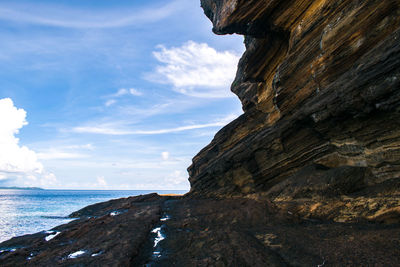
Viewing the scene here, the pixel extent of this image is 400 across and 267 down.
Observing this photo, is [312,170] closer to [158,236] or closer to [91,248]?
[158,236]

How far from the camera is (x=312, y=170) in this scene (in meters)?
15.4

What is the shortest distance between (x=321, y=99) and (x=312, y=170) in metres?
4.94

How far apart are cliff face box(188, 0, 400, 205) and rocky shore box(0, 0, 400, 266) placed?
6 centimetres

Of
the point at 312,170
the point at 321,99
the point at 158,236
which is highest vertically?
the point at 321,99

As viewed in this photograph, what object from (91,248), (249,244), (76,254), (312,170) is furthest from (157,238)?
(312,170)

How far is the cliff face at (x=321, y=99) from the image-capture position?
1055cm

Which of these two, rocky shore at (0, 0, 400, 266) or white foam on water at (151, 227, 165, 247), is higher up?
rocky shore at (0, 0, 400, 266)

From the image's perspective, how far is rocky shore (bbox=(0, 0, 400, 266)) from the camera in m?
9.14

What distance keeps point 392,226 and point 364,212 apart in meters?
1.39

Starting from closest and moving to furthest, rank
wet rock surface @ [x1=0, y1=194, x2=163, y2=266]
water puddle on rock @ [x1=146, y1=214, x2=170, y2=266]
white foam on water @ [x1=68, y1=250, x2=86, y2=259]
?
wet rock surface @ [x1=0, y1=194, x2=163, y2=266] → water puddle on rock @ [x1=146, y1=214, x2=170, y2=266] → white foam on water @ [x1=68, y1=250, x2=86, y2=259]

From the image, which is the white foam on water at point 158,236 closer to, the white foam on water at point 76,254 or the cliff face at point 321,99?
the white foam on water at point 76,254

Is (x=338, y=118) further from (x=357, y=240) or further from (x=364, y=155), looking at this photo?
(x=357, y=240)

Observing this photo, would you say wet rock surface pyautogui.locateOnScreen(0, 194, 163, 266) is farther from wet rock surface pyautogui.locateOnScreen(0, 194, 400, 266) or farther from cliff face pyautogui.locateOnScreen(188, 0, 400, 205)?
cliff face pyautogui.locateOnScreen(188, 0, 400, 205)

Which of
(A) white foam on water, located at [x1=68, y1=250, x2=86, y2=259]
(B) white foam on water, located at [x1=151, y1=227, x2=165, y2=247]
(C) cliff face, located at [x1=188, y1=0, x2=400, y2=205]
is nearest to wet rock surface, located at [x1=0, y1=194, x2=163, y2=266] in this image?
(A) white foam on water, located at [x1=68, y1=250, x2=86, y2=259]
